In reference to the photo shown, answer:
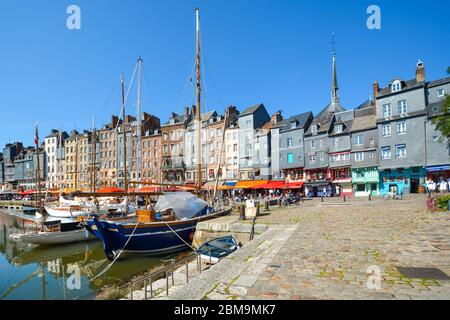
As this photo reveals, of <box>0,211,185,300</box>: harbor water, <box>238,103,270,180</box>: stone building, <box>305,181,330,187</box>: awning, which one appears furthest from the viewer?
<box>238,103,270,180</box>: stone building

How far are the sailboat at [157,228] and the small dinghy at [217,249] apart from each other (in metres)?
3.46

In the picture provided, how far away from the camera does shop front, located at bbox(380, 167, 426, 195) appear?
113 feet

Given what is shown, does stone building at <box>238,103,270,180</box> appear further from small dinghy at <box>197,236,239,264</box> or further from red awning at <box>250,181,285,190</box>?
small dinghy at <box>197,236,239,264</box>

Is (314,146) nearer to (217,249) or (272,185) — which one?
(272,185)

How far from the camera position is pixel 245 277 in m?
5.91

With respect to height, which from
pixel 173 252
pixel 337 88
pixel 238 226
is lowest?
pixel 173 252

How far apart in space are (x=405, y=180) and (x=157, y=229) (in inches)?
1320

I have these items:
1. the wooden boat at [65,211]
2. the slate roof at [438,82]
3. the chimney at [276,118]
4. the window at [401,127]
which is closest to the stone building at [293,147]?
the chimney at [276,118]

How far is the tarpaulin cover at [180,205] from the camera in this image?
17100 mm

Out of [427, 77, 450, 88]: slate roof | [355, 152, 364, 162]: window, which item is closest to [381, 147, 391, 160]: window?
[355, 152, 364, 162]: window

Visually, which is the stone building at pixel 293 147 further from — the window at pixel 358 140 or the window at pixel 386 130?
the window at pixel 386 130

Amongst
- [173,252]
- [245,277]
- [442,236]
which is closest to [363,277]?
[245,277]
